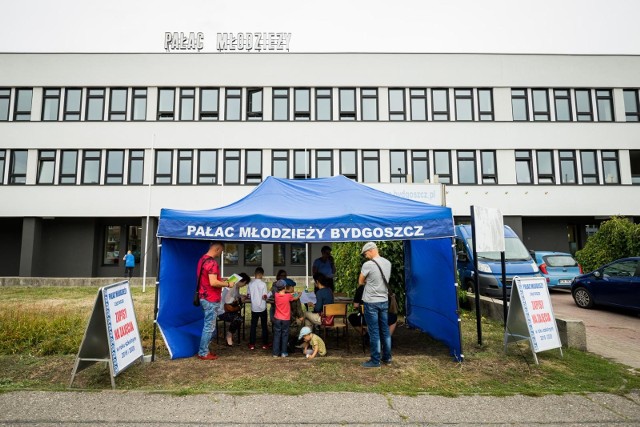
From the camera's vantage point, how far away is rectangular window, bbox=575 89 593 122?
22.6 m

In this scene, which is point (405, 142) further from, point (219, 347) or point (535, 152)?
point (219, 347)

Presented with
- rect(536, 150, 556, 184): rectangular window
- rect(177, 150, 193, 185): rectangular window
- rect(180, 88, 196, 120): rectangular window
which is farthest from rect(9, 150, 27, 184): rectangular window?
rect(536, 150, 556, 184): rectangular window

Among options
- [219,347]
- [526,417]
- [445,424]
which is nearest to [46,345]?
[219,347]

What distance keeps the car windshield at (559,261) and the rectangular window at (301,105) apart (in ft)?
44.0

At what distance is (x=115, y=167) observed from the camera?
21812mm

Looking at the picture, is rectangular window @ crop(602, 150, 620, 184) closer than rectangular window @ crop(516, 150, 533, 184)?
No

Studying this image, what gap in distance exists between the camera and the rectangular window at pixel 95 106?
22188 millimetres

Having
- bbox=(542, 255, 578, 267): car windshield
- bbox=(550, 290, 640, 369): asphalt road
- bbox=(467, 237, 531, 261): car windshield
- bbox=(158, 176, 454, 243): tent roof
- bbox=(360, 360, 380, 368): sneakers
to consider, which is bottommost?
bbox=(550, 290, 640, 369): asphalt road

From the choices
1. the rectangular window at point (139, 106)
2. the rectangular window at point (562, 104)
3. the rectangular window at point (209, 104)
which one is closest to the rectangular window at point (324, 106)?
the rectangular window at point (209, 104)

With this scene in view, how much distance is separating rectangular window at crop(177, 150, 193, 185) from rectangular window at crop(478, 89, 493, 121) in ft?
52.1

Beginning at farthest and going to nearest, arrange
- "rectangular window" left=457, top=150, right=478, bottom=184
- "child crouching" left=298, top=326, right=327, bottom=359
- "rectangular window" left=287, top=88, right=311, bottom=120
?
"rectangular window" left=287, top=88, right=311, bottom=120, "rectangular window" left=457, top=150, right=478, bottom=184, "child crouching" left=298, top=326, right=327, bottom=359

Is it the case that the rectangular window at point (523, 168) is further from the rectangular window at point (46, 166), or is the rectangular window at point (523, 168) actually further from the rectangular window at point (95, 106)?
the rectangular window at point (46, 166)

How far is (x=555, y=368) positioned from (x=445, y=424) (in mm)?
2813

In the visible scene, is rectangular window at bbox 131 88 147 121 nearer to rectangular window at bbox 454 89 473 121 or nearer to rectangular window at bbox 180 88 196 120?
rectangular window at bbox 180 88 196 120
